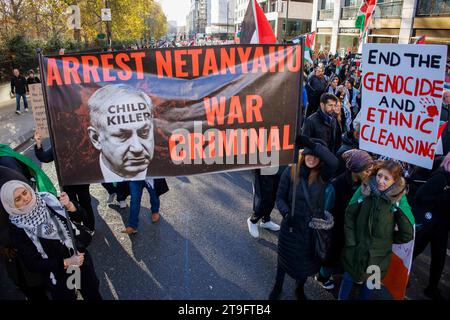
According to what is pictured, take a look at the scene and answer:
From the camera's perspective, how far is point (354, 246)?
120 inches

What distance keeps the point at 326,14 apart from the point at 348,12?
4175mm

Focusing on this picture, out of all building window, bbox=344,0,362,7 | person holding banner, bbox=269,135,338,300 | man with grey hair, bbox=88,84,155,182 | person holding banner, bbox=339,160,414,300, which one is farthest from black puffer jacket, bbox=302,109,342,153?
building window, bbox=344,0,362,7

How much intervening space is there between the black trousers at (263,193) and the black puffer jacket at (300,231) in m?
1.29

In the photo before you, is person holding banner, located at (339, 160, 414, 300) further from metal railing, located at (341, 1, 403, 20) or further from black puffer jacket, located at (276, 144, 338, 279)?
metal railing, located at (341, 1, 403, 20)

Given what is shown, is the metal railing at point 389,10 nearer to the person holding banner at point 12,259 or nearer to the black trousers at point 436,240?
the black trousers at point 436,240

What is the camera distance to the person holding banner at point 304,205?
10.0 ft

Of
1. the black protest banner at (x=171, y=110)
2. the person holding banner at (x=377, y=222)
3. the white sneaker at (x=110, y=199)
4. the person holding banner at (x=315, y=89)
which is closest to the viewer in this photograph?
the black protest banner at (x=171, y=110)

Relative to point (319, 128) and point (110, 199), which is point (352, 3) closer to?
point (319, 128)

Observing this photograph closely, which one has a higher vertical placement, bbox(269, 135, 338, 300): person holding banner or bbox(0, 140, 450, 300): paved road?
bbox(269, 135, 338, 300): person holding banner

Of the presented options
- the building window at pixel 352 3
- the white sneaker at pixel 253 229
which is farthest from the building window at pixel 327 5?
the white sneaker at pixel 253 229

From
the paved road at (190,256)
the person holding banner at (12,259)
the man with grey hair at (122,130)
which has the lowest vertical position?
the paved road at (190,256)

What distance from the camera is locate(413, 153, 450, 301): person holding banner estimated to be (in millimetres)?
3277

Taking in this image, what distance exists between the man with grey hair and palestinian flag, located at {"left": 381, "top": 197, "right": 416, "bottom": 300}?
2196 mm

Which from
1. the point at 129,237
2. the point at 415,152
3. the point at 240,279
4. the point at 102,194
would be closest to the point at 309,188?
the point at 415,152
